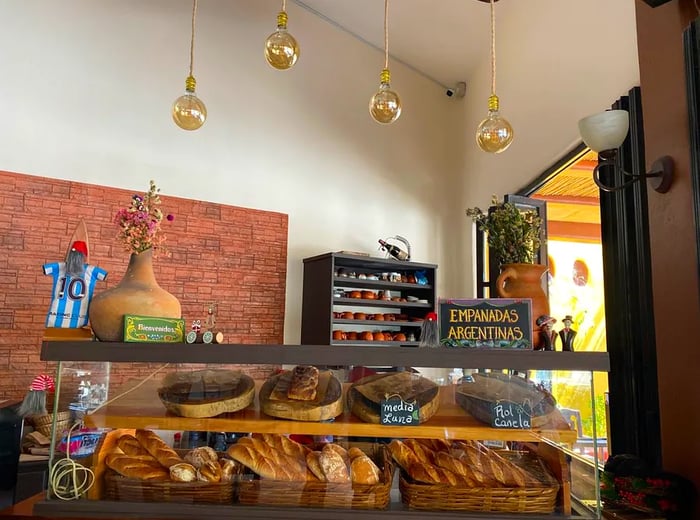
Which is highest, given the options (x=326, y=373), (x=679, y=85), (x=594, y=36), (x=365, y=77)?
(x=365, y=77)

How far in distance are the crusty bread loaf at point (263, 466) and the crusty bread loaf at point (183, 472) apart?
12cm

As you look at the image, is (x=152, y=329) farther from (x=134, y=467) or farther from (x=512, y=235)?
(x=512, y=235)

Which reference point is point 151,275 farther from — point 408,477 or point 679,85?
point 679,85

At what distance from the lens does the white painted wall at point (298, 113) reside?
4297mm

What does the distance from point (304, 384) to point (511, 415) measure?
60 centimetres

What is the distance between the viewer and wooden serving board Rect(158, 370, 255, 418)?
1503 millimetres

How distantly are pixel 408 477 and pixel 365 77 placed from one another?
17.7 feet

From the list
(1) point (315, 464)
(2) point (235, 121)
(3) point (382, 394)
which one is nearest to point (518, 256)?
(3) point (382, 394)

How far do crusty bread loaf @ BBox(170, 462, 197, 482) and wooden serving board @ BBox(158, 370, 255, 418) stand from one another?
145 mm

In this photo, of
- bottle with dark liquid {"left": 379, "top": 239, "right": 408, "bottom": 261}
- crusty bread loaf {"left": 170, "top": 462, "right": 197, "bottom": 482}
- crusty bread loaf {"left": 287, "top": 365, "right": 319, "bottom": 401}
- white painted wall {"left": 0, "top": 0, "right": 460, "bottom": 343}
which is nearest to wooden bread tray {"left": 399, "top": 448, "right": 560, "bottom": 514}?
crusty bread loaf {"left": 287, "top": 365, "right": 319, "bottom": 401}

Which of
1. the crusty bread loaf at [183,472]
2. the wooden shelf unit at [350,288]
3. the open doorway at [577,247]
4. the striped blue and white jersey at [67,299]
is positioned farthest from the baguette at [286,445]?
the wooden shelf unit at [350,288]

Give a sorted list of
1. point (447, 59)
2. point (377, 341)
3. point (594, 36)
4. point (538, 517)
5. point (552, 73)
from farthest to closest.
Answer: point (447, 59), point (377, 341), point (552, 73), point (594, 36), point (538, 517)

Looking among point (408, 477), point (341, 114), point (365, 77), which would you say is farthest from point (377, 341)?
point (408, 477)

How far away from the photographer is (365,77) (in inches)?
241
